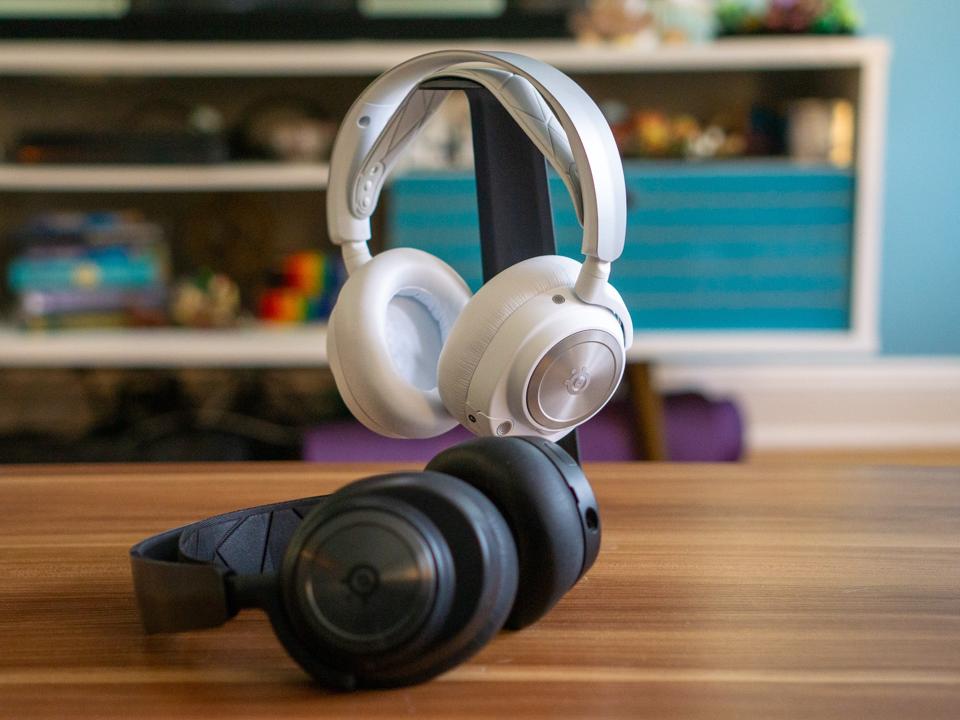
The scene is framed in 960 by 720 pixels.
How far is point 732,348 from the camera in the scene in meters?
2.18

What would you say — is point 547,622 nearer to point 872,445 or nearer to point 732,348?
point 732,348

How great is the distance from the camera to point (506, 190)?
69 cm

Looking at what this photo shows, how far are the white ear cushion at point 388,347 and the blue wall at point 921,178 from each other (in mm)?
2144

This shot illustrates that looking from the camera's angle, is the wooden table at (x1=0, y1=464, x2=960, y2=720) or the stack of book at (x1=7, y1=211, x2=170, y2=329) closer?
the wooden table at (x1=0, y1=464, x2=960, y2=720)

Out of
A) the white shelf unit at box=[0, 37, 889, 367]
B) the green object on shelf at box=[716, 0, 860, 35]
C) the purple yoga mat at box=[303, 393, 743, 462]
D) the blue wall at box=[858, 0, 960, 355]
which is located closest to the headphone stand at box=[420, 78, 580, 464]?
the purple yoga mat at box=[303, 393, 743, 462]

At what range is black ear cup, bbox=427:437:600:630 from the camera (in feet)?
1.67

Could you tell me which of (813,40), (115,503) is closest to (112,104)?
(813,40)

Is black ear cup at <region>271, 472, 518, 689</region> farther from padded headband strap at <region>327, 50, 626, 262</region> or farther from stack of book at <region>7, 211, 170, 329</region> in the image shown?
stack of book at <region>7, 211, 170, 329</region>

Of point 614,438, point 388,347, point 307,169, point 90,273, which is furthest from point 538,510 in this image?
point 90,273

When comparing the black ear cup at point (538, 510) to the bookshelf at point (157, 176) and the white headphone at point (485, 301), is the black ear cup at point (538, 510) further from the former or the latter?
the bookshelf at point (157, 176)

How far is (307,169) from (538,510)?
1819 mm

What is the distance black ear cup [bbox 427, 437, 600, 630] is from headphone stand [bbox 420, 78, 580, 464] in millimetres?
168

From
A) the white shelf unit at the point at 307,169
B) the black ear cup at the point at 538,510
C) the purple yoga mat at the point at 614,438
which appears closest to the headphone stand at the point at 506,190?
the black ear cup at the point at 538,510

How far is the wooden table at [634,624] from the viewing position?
0.46m
